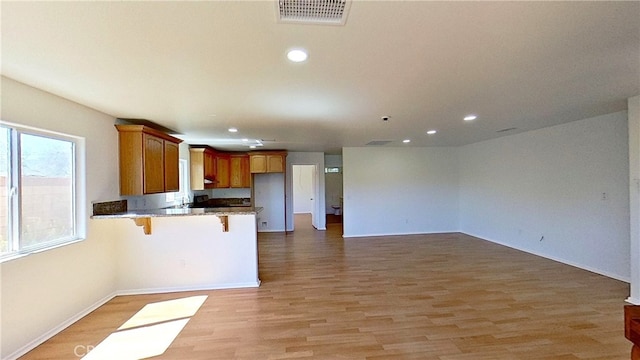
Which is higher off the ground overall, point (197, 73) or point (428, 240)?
point (197, 73)

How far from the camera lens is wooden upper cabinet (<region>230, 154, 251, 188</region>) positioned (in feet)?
25.9

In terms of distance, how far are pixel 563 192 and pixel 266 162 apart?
6.25 meters

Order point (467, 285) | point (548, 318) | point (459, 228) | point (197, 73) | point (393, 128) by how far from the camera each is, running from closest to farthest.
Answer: point (197, 73), point (548, 318), point (467, 285), point (393, 128), point (459, 228)

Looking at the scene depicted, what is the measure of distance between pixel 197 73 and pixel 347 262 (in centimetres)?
391

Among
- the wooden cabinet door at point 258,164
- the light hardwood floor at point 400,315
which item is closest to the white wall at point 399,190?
the wooden cabinet door at point 258,164

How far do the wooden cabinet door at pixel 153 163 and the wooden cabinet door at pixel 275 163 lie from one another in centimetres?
363

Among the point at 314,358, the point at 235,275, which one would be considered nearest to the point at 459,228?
the point at 235,275

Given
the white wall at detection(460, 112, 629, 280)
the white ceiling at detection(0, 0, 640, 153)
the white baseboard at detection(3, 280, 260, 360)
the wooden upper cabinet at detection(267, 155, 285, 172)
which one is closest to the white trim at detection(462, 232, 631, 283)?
the white wall at detection(460, 112, 629, 280)

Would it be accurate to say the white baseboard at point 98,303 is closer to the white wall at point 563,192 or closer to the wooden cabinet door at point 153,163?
the wooden cabinet door at point 153,163

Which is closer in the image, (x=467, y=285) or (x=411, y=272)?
(x=467, y=285)

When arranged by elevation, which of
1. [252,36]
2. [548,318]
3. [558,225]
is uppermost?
[252,36]

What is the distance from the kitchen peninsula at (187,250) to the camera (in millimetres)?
3854

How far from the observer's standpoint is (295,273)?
455 centimetres

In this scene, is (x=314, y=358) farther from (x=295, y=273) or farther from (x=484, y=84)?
(x=484, y=84)
